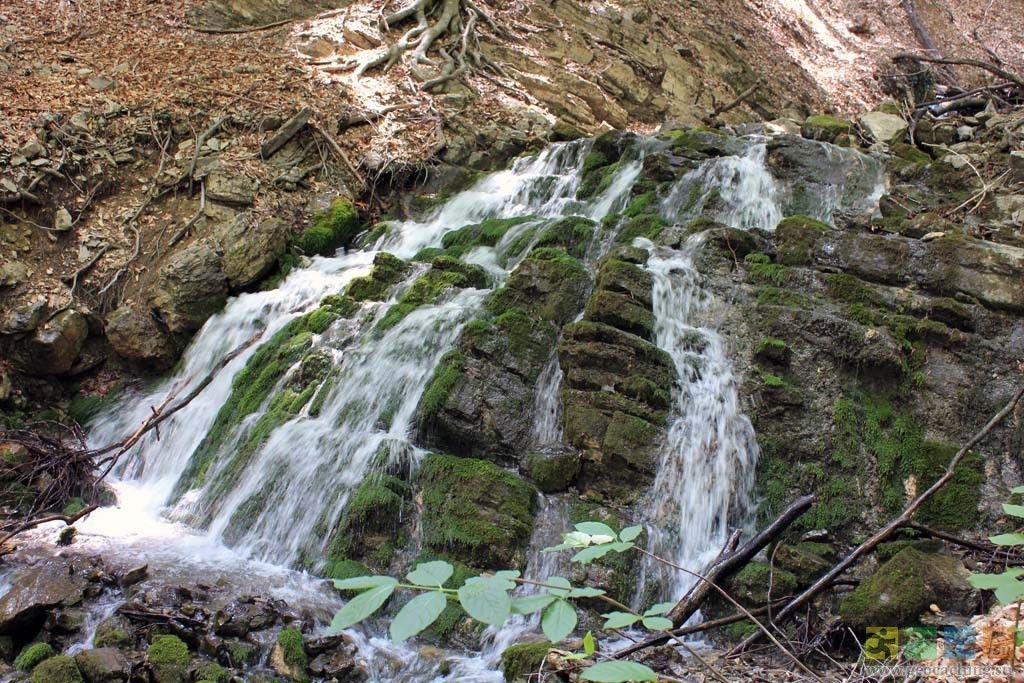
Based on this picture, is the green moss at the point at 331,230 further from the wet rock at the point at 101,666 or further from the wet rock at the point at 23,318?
the wet rock at the point at 101,666

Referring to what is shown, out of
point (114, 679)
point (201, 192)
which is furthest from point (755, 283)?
point (201, 192)

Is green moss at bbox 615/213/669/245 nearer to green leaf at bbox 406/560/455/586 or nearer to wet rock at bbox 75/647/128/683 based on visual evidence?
wet rock at bbox 75/647/128/683

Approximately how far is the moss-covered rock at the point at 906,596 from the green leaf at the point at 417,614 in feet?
10.7

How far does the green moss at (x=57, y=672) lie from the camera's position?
3.66 metres

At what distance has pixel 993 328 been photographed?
19.7 feet

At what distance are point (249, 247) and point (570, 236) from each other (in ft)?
13.8

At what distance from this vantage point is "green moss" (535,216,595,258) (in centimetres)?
841

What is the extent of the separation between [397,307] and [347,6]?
10.1 meters

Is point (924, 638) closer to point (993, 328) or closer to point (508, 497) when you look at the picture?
point (508, 497)

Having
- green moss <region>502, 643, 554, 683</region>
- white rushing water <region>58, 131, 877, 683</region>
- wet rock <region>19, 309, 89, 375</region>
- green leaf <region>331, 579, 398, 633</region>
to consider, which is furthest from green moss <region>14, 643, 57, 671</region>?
wet rock <region>19, 309, 89, 375</region>

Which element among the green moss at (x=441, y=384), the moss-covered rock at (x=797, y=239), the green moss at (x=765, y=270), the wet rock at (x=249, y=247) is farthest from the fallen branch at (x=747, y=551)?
the wet rock at (x=249, y=247)

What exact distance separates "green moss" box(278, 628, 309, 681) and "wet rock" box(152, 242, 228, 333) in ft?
18.3

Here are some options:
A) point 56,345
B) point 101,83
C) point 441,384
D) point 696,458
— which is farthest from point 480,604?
point 101,83

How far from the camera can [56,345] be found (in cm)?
826
